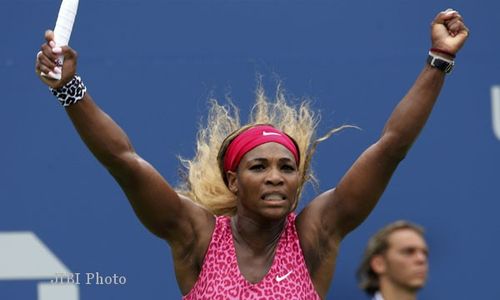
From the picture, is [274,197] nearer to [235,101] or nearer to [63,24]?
[63,24]

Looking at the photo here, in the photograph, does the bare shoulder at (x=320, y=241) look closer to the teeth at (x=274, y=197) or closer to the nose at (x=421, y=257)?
the teeth at (x=274, y=197)

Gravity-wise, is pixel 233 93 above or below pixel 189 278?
above

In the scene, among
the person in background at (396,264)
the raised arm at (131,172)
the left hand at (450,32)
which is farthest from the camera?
the left hand at (450,32)

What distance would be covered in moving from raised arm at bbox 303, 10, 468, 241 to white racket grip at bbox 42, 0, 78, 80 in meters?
0.96

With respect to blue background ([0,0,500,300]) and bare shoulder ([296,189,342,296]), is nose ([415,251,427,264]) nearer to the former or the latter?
bare shoulder ([296,189,342,296])

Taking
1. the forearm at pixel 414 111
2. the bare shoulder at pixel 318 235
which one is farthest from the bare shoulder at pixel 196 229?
the forearm at pixel 414 111

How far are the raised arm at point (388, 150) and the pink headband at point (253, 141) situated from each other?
0.63 feet

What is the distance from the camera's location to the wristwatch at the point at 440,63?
369 cm

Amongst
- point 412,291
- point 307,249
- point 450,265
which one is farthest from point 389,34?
point 412,291

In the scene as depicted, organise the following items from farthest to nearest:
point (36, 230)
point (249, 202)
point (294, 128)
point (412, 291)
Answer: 1. point (36, 230)
2. point (294, 128)
3. point (249, 202)
4. point (412, 291)

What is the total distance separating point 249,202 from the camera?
384cm

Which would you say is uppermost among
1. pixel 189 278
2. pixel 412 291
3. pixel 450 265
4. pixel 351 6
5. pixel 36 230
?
pixel 351 6

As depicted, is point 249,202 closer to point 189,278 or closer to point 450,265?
point 189,278

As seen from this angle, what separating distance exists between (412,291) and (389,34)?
2.01 metres
